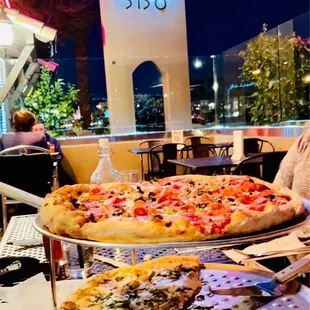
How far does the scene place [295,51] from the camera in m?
5.48

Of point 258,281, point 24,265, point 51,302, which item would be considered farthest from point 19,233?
point 258,281

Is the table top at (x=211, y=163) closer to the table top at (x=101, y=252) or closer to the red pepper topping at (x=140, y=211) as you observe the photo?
the table top at (x=101, y=252)

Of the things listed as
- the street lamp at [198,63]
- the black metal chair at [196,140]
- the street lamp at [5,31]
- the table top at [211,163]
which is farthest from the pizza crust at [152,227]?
the street lamp at [198,63]

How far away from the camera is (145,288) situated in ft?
2.99

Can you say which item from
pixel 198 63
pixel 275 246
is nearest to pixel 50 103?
pixel 198 63

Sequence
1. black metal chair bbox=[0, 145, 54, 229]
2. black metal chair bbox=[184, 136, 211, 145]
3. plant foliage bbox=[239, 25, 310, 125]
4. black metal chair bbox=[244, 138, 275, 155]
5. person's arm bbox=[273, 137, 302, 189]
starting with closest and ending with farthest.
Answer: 1. person's arm bbox=[273, 137, 302, 189]
2. black metal chair bbox=[0, 145, 54, 229]
3. plant foliage bbox=[239, 25, 310, 125]
4. black metal chair bbox=[244, 138, 275, 155]
5. black metal chair bbox=[184, 136, 211, 145]

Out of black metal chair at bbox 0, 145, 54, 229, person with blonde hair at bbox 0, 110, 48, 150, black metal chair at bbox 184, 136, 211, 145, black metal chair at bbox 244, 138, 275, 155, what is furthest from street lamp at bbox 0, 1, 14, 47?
black metal chair at bbox 184, 136, 211, 145

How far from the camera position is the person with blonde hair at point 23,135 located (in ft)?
15.8

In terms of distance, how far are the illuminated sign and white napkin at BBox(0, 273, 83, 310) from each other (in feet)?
26.3

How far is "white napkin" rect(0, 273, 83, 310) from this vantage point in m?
1.00

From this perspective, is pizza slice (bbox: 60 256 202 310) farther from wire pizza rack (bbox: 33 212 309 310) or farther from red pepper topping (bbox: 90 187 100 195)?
red pepper topping (bbox: 90 187 100 195)

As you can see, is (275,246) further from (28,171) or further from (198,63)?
(198,63)

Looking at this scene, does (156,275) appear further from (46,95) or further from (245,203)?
(46,95)

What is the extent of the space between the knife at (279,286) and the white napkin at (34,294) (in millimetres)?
328
